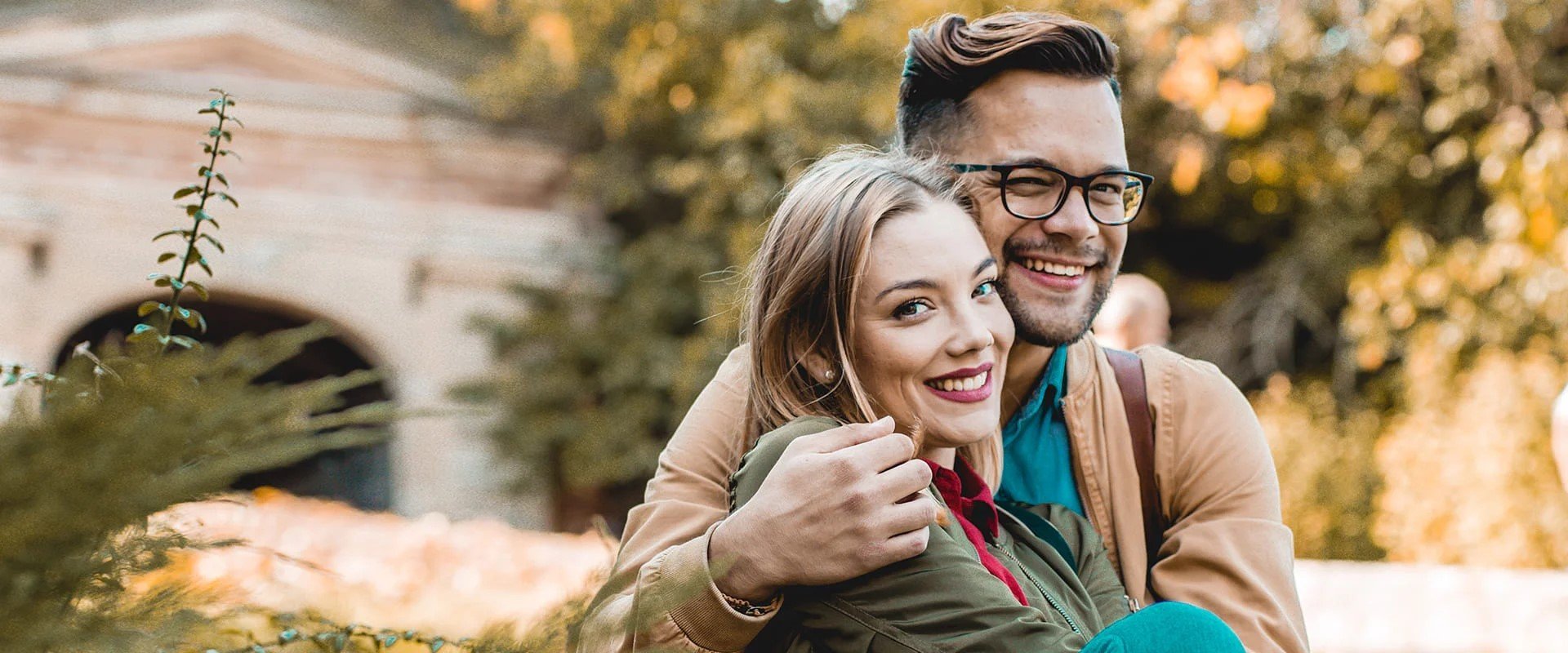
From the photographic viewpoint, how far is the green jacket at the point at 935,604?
4.09ft

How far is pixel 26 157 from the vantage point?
29.7 feet

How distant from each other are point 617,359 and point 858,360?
7.86 m

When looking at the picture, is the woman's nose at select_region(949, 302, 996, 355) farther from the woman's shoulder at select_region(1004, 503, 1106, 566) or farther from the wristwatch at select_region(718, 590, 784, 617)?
the wristwatch at select_region(718, 590, 784, 617)

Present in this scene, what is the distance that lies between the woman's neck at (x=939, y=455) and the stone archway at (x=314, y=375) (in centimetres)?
810

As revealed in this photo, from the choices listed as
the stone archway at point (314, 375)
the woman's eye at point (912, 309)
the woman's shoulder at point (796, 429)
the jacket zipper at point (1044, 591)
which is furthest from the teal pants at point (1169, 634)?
the stone archway at point (314, 375)

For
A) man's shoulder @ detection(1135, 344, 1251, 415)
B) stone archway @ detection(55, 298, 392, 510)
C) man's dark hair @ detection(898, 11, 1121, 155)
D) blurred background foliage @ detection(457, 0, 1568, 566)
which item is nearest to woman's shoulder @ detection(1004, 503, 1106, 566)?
man's shoulder @ detection(1135, 344, 1251, 415)

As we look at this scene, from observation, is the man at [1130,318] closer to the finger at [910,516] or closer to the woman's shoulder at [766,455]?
the woman's shoulder at [766,455]

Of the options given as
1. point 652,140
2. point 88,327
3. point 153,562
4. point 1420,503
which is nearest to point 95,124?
point 88,327

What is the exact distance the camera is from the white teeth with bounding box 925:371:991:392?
1.61 m

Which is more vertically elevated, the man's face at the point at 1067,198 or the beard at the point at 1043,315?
the man's face at the point at 1067,198

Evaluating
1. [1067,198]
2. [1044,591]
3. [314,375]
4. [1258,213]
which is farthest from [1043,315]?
[314,375]

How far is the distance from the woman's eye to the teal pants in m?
0.49

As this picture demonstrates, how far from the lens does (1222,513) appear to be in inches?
72.1

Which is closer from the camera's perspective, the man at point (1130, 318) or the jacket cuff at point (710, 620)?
the jacket cuff at point (710, 620)
